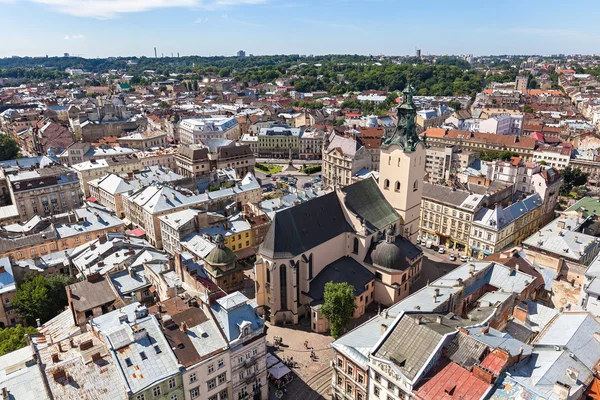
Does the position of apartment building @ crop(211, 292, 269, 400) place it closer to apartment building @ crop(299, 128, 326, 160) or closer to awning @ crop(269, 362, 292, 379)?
awning @ crop(269, 362, 292, 379)

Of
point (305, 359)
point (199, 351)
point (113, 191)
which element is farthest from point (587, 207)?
point (113, 191)

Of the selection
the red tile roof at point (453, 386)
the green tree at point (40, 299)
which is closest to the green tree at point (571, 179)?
the red tile roof at point (453, 386)

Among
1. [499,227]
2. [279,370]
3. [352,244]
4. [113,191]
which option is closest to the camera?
[279,370]

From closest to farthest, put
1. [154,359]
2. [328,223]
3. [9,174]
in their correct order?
[154,359], [328,223], [9,174]

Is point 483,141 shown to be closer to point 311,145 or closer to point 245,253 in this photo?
point 311,145

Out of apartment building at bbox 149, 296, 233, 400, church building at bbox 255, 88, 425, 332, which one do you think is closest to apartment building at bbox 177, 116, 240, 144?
church building at bbox 255, 88, 425, 332

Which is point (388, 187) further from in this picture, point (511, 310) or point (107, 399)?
point (107, 399)

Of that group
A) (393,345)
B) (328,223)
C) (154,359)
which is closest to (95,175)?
(328,223)
